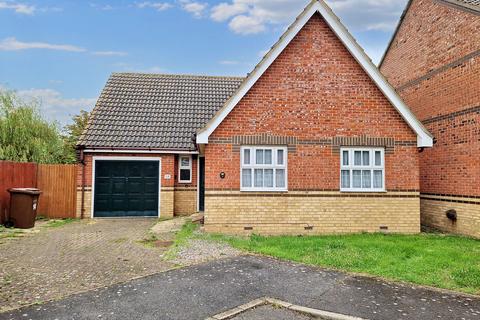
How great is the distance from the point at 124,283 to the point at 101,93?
14180 millimetres

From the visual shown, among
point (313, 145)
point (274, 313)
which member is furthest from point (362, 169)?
point (274, 313)

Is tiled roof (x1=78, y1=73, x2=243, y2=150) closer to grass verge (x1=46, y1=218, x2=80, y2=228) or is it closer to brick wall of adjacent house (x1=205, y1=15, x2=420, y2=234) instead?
grass verge (x1=46, y1=218, x2=80, y2=228)

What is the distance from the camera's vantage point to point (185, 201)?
16.5 metres

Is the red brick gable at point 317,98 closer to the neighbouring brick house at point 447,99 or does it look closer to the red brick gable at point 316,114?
the red brick gable at point 316,114

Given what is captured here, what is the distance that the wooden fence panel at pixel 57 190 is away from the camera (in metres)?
15.5

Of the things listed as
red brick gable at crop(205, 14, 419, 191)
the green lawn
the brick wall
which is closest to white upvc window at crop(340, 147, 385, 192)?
red brick gable at crop(205, 14, 419, 191)

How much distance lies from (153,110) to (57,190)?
5490mm

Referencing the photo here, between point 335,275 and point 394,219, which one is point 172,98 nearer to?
point 394,219

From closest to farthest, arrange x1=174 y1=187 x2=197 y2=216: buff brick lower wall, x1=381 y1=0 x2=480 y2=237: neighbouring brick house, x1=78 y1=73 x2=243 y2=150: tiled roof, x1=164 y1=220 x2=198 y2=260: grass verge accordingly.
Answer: x1=164 y1=220 x2=198 y2=260: grass verge < x1=381 y1=0 x2=480 y2=237: neighbouring brick house < x1=78 y1=73 x2=243 y2=150: tiled roof < x1=174 y1=187 x2=197 y2=216: buff brick lower wall

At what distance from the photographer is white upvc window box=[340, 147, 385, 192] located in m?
11.6

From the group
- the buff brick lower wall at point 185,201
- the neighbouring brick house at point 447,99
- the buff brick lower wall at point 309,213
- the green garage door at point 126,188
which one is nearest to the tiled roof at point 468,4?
the neighbouring brick house at point 447,99

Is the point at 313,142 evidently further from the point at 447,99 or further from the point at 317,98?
the point at 447,99

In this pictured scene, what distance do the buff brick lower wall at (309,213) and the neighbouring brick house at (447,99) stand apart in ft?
5.06

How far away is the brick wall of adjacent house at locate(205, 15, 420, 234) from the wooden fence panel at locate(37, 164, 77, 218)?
730 centimetres
